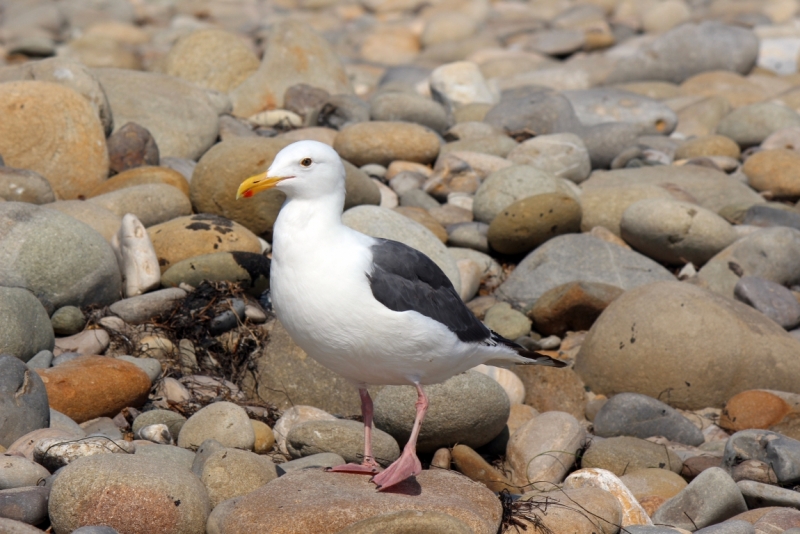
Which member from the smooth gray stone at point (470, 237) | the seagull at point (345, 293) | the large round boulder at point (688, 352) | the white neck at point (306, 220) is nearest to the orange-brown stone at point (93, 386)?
the seagull at point (345, 293)

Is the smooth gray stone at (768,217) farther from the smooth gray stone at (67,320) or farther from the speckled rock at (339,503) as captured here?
the smooth gray stone at (67,320)

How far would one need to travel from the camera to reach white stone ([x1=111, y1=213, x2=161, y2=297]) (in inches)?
326

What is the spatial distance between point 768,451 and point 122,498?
14.4 feet

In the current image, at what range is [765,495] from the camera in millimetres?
6102

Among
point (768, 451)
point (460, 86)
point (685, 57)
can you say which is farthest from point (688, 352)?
point (685, 57)

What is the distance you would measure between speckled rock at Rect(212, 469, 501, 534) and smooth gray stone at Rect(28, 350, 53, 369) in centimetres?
259

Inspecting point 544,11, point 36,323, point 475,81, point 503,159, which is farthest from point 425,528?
point 544,11

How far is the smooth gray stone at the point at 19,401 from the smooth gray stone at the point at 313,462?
1.57m

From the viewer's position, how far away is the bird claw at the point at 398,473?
5.10 metres

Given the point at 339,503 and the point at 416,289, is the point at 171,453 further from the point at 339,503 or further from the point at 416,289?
the point at 416,289

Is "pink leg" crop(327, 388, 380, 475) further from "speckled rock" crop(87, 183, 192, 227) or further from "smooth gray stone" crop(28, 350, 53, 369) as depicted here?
"speckled rock" crop(87, 183, 192, 227)

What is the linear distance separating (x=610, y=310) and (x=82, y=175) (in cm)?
591

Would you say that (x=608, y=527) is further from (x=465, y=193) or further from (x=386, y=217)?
(x=465, y=193)

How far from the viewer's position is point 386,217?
9039mm
